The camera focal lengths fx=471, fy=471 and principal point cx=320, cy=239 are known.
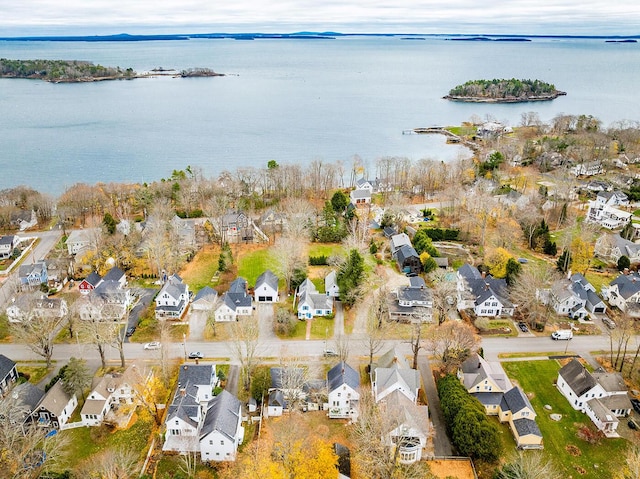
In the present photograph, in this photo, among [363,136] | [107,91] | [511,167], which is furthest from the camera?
[107,91]

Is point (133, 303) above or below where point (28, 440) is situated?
below

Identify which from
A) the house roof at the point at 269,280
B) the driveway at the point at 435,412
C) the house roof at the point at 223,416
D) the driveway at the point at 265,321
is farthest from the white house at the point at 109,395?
the driveway at the point at 435,412

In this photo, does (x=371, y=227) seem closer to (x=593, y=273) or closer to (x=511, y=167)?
(x=593, y=273)

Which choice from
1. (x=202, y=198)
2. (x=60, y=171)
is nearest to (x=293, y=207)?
(x=202, y=198)

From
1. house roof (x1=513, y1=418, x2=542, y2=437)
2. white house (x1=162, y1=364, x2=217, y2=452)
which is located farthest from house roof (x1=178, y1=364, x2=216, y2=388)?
house roof (x1=513, y1=418, x2=542, y2=437)

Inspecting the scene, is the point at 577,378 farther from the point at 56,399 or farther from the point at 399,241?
the point at 56,399

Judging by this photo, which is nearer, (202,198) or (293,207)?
(293,207)
